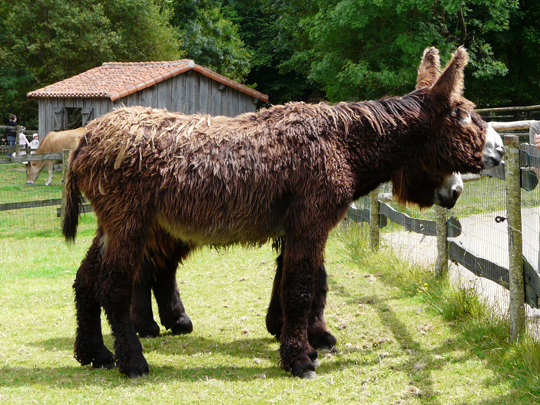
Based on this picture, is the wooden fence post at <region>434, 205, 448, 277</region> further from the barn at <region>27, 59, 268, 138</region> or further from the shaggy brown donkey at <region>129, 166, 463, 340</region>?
the barn at <region>27, 59, 268, 138</region>

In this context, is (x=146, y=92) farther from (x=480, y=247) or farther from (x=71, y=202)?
(x=71, y=202)

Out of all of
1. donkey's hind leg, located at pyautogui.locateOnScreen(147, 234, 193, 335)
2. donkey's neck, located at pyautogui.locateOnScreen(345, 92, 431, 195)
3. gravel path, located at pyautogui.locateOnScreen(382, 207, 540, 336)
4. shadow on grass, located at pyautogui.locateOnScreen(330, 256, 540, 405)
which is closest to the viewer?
shadow on grass, located at pyautogui.locateOnScreen(330, 256, 540, 405)

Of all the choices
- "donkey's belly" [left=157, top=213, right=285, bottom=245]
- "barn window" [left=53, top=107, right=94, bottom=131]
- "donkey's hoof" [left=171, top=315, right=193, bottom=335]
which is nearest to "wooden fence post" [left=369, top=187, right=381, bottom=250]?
"donkey's hoof" [left=171, top=315, right=193, bottom=335]

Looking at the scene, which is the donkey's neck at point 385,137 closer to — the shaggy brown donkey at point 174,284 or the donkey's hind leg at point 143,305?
the shaggy brown donkey at point 174,284

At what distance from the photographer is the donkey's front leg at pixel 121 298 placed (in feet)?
15.5

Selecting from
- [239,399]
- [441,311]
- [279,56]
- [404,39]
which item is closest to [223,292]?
[441,311]

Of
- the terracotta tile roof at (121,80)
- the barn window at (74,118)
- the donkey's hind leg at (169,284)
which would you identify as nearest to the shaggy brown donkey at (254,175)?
the donkey's hind leg at (169,284)

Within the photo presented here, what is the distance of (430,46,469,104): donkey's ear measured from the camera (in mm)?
4852

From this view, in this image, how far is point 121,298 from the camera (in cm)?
475

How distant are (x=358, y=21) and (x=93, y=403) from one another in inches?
802

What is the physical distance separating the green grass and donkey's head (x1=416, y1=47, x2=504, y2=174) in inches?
55.3

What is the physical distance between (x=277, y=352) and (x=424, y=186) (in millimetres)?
1971

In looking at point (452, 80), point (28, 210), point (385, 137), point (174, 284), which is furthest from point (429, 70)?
point (28, 210)

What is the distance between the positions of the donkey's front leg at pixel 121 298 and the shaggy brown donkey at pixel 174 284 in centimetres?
35
